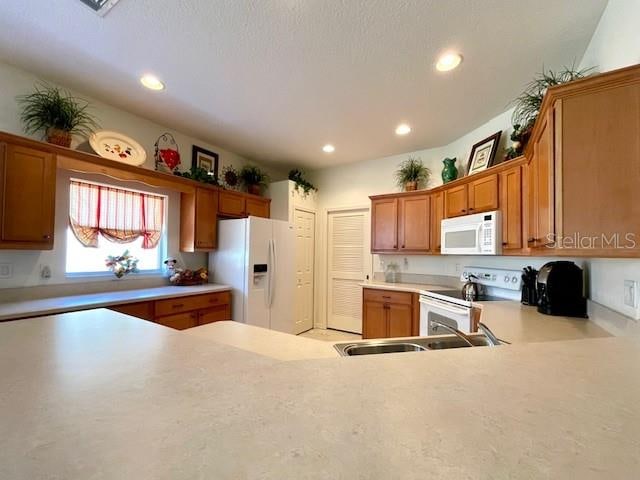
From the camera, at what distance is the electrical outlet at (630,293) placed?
4.13 ft

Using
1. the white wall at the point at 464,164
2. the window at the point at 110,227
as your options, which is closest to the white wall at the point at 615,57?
the white wall at the point at 464,164

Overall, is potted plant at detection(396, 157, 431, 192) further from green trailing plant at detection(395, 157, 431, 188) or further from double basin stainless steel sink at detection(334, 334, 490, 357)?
double basin stainless steel sink at detection(334, 334, 490, 357)

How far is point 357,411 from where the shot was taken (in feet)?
1.65

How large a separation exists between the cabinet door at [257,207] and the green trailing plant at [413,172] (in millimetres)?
1973

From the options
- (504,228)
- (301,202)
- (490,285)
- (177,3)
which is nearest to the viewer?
(177,3)

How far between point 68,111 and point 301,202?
2811 millimetres

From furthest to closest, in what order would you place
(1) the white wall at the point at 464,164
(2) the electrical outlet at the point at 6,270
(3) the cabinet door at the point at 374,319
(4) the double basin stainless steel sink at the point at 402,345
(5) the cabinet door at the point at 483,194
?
(3) the cabinet door at the point at 374,319
(5) the cabinet door at the point at 483,194
(2) the electrical outlet at the point at 6,270
(1) the white wall at the point at 464,164
(4) the double basin stainless steel sink at the point at 402,345

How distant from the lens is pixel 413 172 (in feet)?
12.4

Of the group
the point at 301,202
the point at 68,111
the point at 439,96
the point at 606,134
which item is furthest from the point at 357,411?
the point at 301,202

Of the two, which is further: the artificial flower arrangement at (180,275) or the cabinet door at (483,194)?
the artificial flower arrangement at (180,275)

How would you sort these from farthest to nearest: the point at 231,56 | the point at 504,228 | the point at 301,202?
the point at 301,202 < the point at 504,228 < the point at 231,56

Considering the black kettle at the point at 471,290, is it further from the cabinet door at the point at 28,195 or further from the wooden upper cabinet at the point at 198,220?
the cabinet door at the point at 28,195

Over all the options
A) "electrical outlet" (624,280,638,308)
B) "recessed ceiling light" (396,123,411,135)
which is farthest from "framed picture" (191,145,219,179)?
"electrical outlet" (624,280,638,308)

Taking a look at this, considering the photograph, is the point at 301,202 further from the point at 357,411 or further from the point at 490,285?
the point at 357,411
